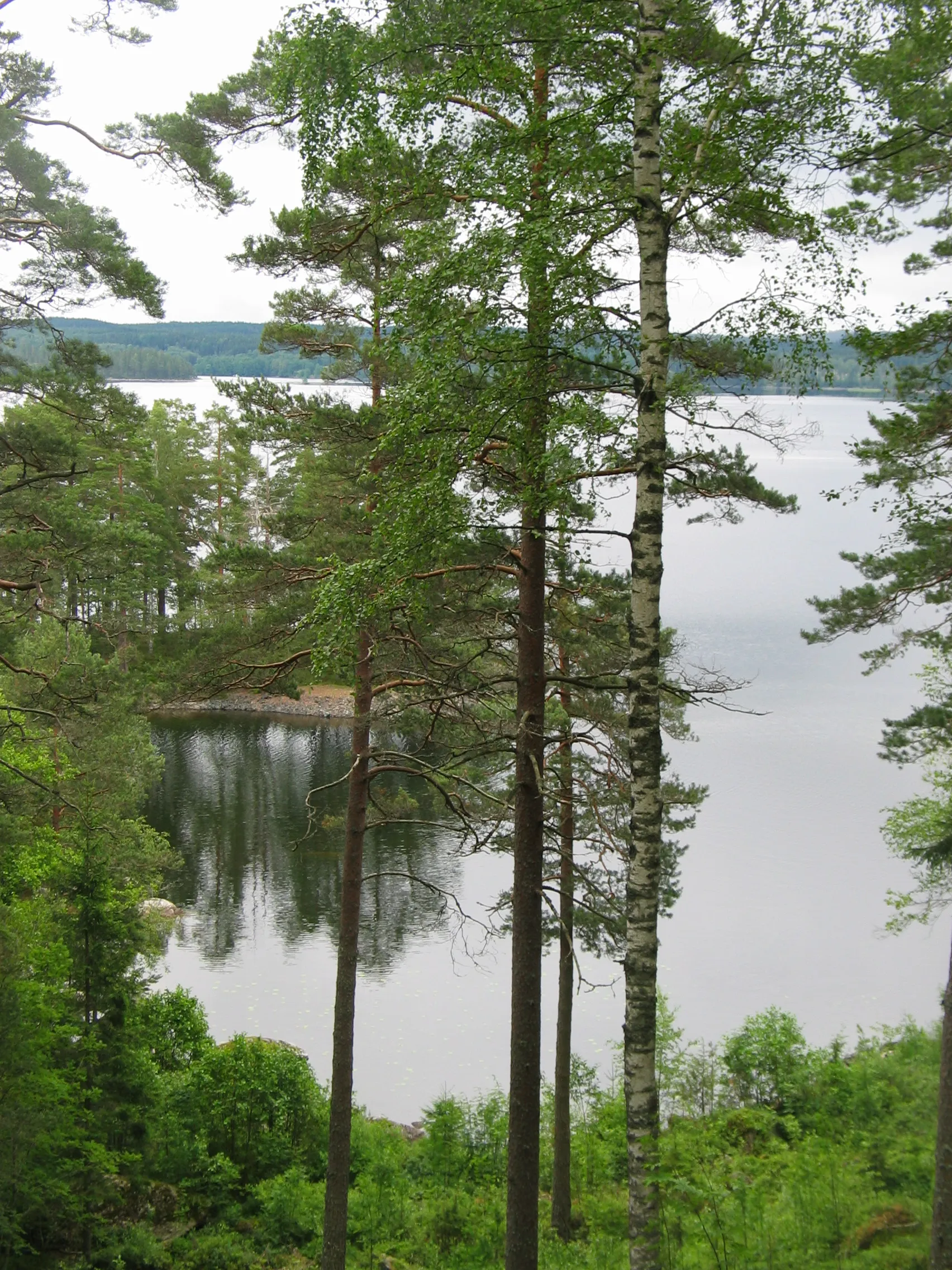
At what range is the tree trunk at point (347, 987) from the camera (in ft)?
27.2

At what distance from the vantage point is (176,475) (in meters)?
36.2

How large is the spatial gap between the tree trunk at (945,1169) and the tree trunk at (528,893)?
89.8 inches

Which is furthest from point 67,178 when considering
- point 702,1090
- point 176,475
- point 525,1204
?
point 176,475

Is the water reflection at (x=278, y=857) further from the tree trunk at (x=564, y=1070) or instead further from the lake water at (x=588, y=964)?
the tree trunk at (x=564, y=1070)

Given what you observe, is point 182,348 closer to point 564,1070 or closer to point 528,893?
point 564,1070

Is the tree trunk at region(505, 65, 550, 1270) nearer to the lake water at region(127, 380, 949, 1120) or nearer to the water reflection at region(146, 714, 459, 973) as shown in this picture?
the lake water at region(127, 380, 949, 1120)

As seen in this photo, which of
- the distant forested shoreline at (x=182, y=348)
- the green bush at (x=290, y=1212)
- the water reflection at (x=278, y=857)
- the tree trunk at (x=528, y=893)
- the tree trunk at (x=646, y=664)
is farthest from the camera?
the distant forested shoreline at (x=182, y=348)

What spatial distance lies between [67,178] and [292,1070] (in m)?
9.15

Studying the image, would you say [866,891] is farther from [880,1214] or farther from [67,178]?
[67,178]

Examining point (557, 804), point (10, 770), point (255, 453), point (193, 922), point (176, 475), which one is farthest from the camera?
point (255, 453)

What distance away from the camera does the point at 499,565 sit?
732 centimetres

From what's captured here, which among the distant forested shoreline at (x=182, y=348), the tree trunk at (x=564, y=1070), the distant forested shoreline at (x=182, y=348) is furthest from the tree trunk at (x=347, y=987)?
the distant forested shoreline at (x=182, y=348)

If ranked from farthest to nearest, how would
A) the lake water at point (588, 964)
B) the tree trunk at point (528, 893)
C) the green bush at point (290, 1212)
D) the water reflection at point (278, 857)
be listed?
the water reflection at point (278, 857) → the lake water at point (588, 964) → the green bush at point (290, 1212) → the tree trunk at point (528, 893)

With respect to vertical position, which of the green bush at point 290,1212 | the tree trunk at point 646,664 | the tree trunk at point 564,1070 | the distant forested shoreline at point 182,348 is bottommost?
the green bush at point 290,1212
